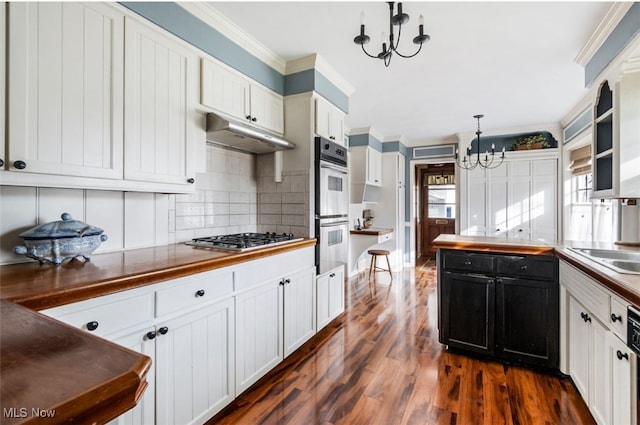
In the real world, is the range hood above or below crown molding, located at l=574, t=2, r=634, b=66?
below

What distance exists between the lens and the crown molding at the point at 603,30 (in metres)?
1.92

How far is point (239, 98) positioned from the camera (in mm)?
2320

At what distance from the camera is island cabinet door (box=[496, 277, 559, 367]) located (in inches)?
83.1

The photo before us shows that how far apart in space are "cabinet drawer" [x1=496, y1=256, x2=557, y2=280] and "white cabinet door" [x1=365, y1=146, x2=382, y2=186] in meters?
3.05

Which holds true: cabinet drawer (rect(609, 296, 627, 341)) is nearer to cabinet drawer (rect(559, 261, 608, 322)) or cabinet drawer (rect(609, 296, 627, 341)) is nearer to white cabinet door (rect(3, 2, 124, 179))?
cabinet drawer (rect(559, 261, 608, 322))

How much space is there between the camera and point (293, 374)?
213 cm

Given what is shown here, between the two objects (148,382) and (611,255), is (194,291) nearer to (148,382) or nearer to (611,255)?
(148,382)

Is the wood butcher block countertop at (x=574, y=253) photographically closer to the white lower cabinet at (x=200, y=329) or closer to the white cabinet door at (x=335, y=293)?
the white cabinet door at (x=335, y=293)

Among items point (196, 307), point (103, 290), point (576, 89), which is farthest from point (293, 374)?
point (576, 89)

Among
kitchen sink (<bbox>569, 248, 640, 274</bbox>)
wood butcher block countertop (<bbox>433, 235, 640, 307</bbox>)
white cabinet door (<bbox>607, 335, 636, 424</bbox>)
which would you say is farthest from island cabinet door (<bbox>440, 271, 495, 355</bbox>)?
white cabinet door (<bbox>607, 335, 636, 424</bbox>)

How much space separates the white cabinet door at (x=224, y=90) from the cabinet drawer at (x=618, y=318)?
2.48 metres

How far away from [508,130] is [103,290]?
592 cm

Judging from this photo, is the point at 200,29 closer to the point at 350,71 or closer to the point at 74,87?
the point at 74,87

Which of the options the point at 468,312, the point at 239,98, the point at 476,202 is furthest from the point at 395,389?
the point at 476,202
